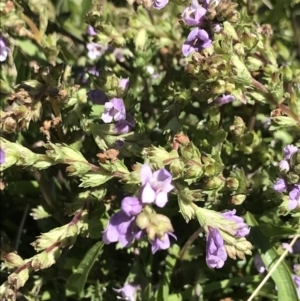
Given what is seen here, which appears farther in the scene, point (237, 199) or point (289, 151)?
point (237, 199)

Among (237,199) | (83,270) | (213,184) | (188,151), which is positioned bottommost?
(83,270)

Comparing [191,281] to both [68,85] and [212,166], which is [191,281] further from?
[68,85]

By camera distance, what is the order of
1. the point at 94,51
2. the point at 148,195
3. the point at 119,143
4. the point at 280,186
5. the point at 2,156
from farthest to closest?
the point at 94,51, the point at 119,143, the point at 280,186, the point at 2,156, the point at 148,195

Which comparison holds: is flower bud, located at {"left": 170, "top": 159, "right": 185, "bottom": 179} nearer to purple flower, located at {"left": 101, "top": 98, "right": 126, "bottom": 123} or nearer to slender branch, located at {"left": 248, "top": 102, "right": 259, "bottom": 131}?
purple flower, located at {"left": 101, "top": 98, "right": 126, "bottom": 123}

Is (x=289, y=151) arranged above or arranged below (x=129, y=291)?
above

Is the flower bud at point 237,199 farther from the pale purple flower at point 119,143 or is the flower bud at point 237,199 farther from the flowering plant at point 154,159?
the pale purple flower at point 119,143

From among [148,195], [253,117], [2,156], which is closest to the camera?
[148,195]

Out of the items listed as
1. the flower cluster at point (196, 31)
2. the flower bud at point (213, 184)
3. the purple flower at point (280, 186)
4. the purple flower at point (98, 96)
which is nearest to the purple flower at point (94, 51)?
the purple flower at point (98, 96)

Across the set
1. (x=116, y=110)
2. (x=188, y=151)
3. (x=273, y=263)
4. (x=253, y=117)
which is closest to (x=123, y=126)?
(x=116, y=110)

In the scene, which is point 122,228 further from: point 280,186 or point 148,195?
point 280,186
